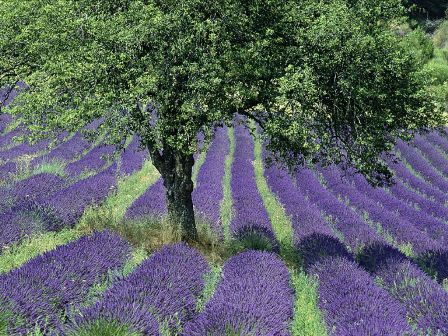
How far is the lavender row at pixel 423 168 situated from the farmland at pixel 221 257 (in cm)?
132

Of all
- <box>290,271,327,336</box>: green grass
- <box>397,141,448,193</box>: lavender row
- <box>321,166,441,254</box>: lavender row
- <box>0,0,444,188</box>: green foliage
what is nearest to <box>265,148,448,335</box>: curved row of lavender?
<box>290,271,327,336</box>: green grass

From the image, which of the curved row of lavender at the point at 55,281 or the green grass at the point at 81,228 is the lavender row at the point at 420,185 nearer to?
the green grass at the point at 81,228

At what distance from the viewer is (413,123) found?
9.16m

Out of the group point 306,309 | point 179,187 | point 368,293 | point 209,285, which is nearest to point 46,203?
point 179,187

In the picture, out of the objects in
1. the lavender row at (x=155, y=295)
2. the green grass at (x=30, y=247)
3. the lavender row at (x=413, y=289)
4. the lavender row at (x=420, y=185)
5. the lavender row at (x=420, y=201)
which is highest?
the lavender row at (x=155, y=295)

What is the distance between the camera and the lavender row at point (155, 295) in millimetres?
5801

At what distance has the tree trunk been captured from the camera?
1011 centimetres

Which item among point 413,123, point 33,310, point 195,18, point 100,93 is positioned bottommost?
point 33,310

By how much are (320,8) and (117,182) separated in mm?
9672

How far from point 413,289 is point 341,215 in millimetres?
5982

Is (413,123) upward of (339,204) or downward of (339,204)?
upward

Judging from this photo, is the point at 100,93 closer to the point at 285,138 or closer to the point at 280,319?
the point at 285,138

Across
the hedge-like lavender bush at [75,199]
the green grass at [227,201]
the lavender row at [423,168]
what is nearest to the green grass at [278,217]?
the green grass at [227,201]

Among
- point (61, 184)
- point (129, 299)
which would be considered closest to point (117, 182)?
point (61, 184)
